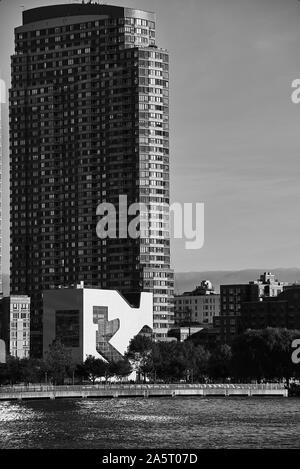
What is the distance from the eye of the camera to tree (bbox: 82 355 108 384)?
111438mm

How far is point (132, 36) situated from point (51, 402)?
2103 inches

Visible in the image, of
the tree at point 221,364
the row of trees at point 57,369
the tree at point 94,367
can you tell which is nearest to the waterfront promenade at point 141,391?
the row of trees at point 57,369

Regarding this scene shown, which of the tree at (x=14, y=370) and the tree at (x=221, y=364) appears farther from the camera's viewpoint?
the tree at (x=221, y=364)

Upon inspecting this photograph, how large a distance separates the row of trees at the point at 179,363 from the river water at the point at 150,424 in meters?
16.2

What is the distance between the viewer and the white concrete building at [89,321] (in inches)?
4638

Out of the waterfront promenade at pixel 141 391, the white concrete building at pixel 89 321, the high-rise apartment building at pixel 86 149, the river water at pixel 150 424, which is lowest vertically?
the river water at pixel 150 424

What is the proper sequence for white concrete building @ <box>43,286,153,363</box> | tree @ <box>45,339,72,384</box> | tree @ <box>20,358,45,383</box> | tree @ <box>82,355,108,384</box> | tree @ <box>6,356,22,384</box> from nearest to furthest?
tree @ <box>6,356,22,384</box> → tree @ <box>20,358,45,383</box> → tree @ <box>45,339,72,384</box> → tree @ <box>82,355,108,384</box> → white concrete building @ <box>43,286,153,363</box>

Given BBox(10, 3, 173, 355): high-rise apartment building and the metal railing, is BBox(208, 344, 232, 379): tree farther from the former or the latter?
BBox(10, 3, 173, 355): high-rise apartment building

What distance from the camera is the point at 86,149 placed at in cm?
13462

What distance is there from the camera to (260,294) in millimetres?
143375

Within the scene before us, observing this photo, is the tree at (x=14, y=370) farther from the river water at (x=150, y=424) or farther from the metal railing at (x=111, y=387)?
the river water at (x=150, y=424)

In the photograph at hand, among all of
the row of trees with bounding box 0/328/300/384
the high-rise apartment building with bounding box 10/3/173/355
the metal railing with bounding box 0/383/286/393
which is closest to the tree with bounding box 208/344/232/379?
the row of trees with bounding box 0/328/300/384
